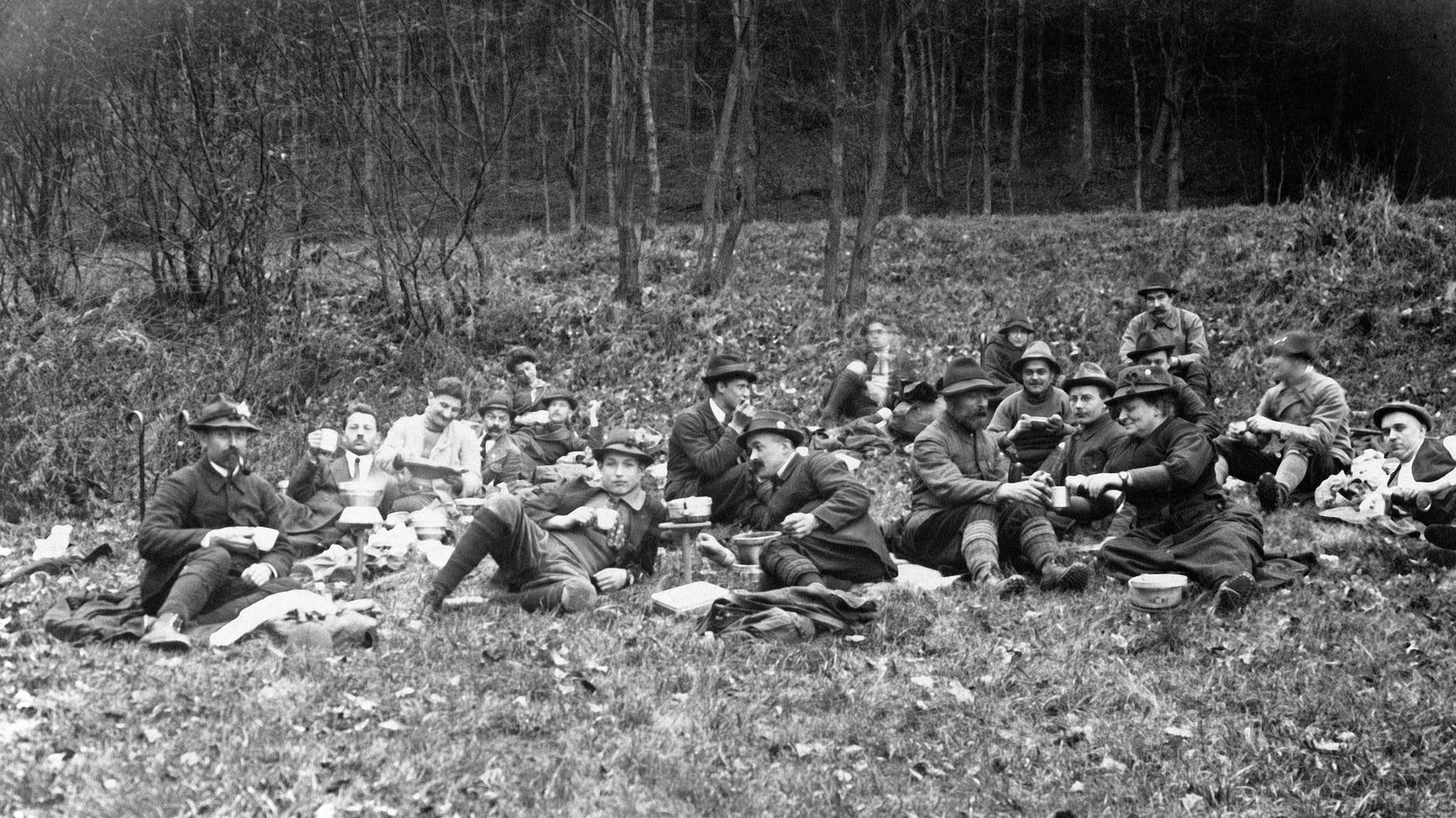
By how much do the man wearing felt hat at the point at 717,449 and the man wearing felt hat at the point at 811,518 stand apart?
972 millimetres

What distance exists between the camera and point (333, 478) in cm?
963

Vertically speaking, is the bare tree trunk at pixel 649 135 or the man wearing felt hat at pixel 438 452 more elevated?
the bare tree trunk at pixel 649 135

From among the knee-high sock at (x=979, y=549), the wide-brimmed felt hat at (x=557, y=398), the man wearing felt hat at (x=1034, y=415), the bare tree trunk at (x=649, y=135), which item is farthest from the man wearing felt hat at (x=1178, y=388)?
the bare tree trunk at (x=649, y=135)

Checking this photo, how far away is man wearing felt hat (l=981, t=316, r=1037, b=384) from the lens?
12.1 m

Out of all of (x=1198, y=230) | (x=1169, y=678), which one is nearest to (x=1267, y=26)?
(x=1198, y=230)

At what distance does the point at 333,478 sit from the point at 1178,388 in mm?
6251

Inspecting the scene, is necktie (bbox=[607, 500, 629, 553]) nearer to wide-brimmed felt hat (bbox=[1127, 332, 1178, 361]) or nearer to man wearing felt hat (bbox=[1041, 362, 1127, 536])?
man wearing felt hat (bbox=[1041, 362, 1127, 536])

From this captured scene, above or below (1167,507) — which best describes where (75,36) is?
above

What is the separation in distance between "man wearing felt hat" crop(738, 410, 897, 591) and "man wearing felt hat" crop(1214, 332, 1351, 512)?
117 inches

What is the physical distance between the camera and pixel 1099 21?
33.0 meters

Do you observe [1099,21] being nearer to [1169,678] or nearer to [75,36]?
[75,36]

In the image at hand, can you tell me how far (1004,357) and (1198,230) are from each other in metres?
7.92

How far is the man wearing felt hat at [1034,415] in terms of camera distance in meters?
9.80

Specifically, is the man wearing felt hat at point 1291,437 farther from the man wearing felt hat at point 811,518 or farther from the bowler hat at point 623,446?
the bowler hat at point 623,446
